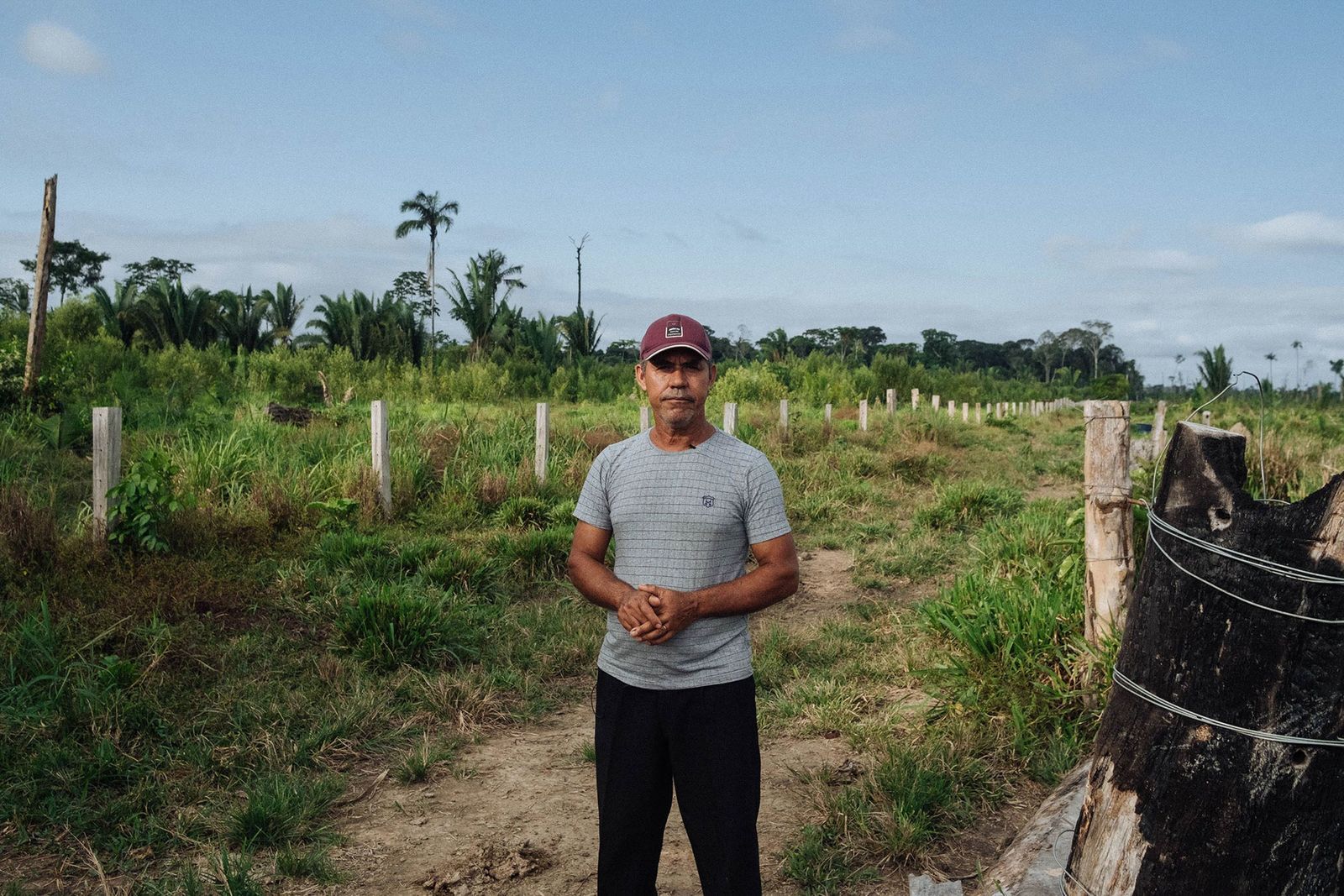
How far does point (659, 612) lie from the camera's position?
219cm

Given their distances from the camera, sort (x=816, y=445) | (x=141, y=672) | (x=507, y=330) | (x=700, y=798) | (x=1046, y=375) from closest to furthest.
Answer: (x=700, y=798) → (x=141, y=672) → (x=816, y=445) → (x=507, y=330) → (x=1046, y=375)

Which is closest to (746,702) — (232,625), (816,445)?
(232,625)

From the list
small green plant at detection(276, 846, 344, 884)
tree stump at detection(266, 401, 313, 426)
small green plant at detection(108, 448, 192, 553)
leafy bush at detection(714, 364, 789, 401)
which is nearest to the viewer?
small green plant at detection(276, 846, 344, 884)

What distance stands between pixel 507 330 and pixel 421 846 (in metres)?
32.8

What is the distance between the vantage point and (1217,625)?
1.69 m

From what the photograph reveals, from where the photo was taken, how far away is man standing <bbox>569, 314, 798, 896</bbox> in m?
2.24

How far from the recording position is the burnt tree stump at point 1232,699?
5.42 feet

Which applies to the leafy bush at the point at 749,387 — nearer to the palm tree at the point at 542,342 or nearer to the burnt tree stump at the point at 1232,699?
the palm tree at the point at 542,342

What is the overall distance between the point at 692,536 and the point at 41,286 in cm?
1328

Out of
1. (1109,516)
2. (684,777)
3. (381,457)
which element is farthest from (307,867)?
(381,457)

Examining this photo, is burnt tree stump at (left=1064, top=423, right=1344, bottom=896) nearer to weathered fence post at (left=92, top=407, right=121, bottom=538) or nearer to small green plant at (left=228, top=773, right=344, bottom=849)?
small green plant at (left=228, top=773, right=344, bottom=849)

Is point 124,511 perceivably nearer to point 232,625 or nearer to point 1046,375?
point 232,625

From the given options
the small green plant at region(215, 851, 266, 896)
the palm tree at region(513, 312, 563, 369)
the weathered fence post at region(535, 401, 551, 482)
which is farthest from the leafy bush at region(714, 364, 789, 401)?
the small green plant at region(215, 851, 266, 896)

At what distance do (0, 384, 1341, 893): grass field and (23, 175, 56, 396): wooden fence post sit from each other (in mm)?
3769
